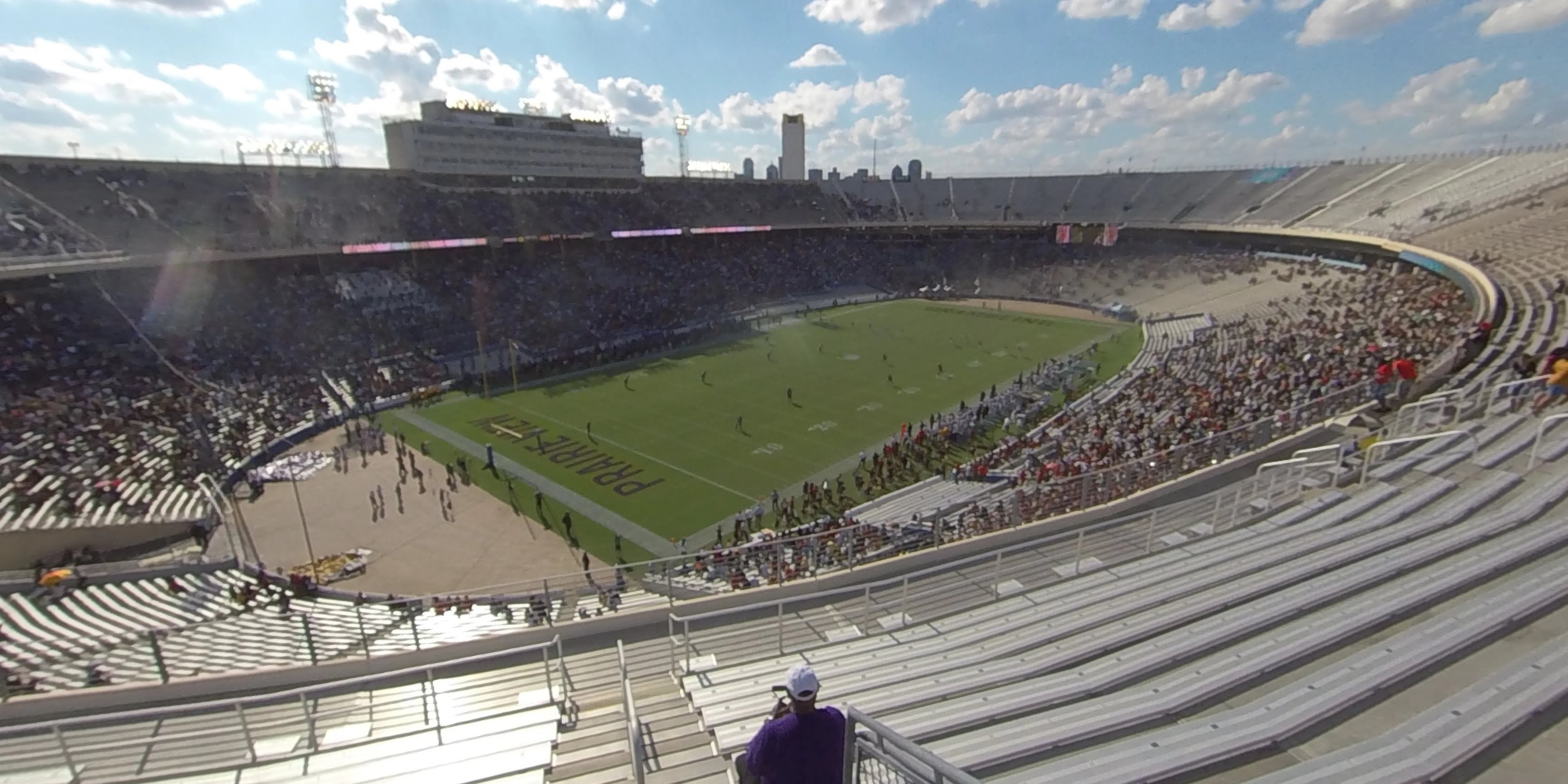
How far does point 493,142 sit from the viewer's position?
87.2 meters

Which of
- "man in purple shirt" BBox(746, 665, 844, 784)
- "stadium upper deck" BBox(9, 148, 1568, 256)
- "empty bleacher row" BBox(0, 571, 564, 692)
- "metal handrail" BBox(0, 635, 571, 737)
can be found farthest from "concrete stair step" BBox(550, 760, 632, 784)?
"stadium upper deck" BBox(9, 148, 1568, 256)

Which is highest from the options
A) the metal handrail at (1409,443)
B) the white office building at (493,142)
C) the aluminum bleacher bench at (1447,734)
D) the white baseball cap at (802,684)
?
the white office building at (493,142)

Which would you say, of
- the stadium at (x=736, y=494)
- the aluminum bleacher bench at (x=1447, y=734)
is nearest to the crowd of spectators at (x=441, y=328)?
the stadium at (x=736, y=494)

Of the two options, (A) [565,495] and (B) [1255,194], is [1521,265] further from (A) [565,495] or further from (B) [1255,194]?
(A) [565,495]

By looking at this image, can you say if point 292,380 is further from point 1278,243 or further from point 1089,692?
point 1278,243

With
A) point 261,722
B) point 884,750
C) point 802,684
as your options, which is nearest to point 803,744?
point 802,684

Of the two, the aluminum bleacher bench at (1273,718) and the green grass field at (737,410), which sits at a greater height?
the aluminum bleacher bench at (1273,718)

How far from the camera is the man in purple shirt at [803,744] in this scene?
3801 millimetres

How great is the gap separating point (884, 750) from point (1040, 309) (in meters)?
56.0

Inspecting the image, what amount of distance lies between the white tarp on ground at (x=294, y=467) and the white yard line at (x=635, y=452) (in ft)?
24.4

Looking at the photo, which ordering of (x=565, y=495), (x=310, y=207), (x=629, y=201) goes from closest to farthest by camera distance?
(x=565, y=495) → (x=310, y=207) → (x=629, y=201)

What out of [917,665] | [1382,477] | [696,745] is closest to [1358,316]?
[1382,477]

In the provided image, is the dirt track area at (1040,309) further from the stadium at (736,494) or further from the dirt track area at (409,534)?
the dirt track area at (409,534)

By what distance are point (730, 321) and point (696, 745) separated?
4451 centimetres
